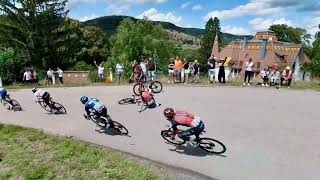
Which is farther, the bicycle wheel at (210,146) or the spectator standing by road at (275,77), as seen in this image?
the spectator standing by road at (275,77)

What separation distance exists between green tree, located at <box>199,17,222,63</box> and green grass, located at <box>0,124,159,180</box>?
70.2 metres

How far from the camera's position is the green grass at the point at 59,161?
10172 millimetres

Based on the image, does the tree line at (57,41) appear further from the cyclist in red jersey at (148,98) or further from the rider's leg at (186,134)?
the rider's leg at (186,134)

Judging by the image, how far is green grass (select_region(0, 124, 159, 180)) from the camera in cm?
1017

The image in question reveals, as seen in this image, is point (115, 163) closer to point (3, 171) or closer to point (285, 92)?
point (3, 171)

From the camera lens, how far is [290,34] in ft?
276

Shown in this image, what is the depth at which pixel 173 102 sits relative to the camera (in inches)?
706

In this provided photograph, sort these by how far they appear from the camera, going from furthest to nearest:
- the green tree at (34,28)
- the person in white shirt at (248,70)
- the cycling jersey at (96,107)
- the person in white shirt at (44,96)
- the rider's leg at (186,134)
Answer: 1. the green tree at (34,28)
2. the person in white shirt at (248,70)
3. the person in white shirt at (44,96)
4. the cycling jersey at (96,107)
5. the rider's leg at (186,134)

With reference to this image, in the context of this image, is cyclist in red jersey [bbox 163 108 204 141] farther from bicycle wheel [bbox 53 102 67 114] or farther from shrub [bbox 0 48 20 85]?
shrub [bbox 0 48 20 85]

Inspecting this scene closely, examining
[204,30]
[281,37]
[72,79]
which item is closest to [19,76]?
[72,79]

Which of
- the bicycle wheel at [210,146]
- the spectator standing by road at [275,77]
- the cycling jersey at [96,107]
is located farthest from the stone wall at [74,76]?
the bicycle wheel at [210,146]

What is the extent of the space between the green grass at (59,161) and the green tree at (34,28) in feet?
93.1

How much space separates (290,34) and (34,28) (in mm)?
60526

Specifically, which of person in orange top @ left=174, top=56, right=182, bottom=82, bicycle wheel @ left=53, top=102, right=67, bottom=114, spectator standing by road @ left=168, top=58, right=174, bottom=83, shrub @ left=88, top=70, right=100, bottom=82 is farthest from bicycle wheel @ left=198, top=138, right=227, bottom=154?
shrub @ left=88, top=70, right=100, bottom=82
